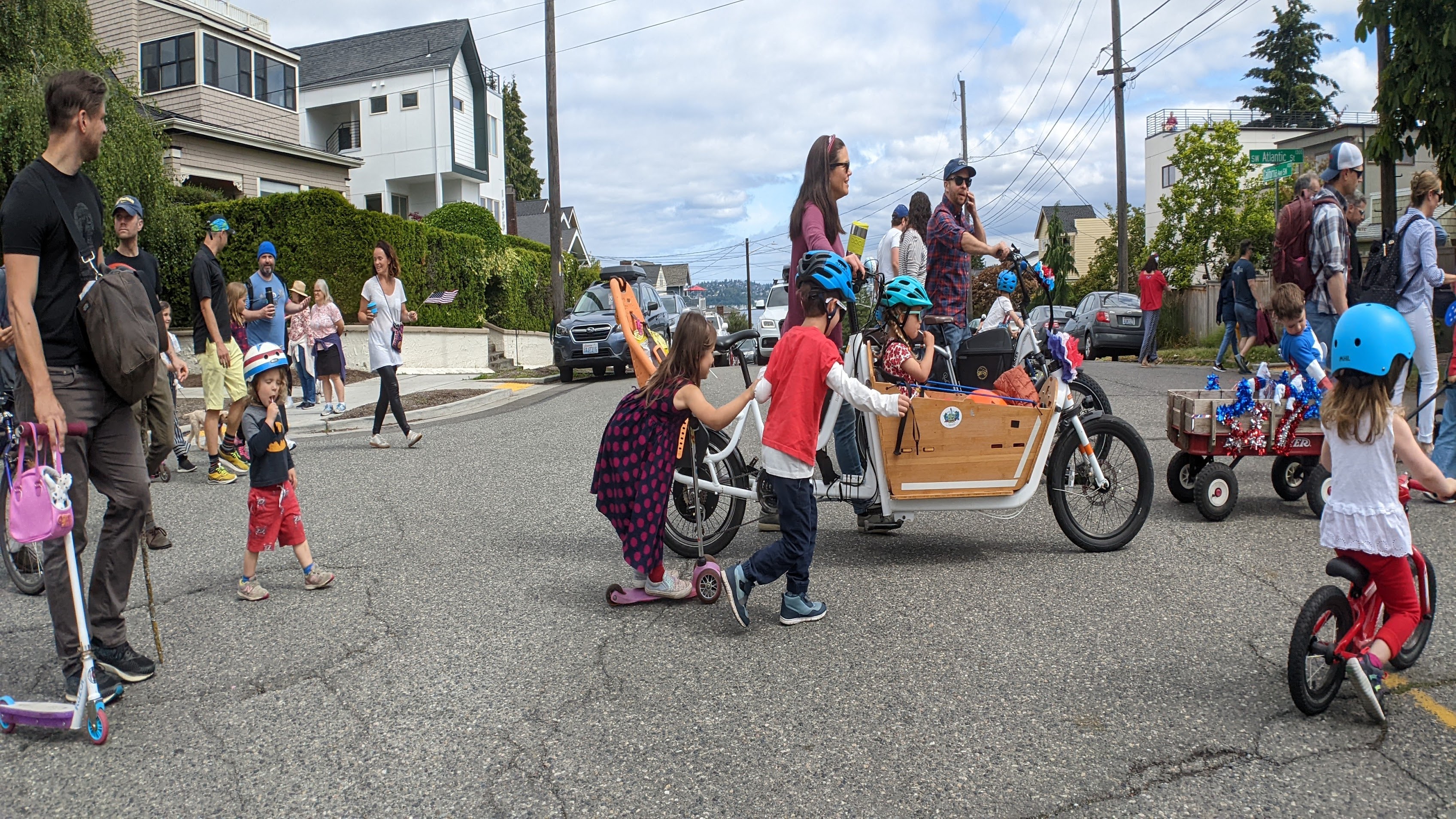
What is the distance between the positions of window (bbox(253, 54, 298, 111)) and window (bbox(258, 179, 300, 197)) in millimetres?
2645

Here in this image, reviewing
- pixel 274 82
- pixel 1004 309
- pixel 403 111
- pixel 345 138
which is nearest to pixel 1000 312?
pixel 1004 309

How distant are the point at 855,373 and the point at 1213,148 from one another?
113 feet

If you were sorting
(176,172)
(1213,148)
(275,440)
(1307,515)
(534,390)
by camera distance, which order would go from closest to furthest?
(275,440) → (1307,515) → (534,390) → (176,172) → (1213,148)

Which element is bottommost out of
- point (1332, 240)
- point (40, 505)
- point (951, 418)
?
point (40, 505)

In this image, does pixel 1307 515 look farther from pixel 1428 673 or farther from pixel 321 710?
pixel 321 710

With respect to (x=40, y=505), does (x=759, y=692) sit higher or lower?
lower

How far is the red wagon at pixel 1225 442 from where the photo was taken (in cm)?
629

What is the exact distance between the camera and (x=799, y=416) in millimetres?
4578

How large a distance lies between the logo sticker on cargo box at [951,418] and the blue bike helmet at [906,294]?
57 cm

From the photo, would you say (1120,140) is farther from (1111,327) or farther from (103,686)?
(103,686)

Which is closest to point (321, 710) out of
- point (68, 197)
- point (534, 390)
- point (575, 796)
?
point (575, 796)

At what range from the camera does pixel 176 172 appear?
2480cm

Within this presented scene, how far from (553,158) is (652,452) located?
21.0m

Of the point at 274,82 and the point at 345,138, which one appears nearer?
the point at 274,82
